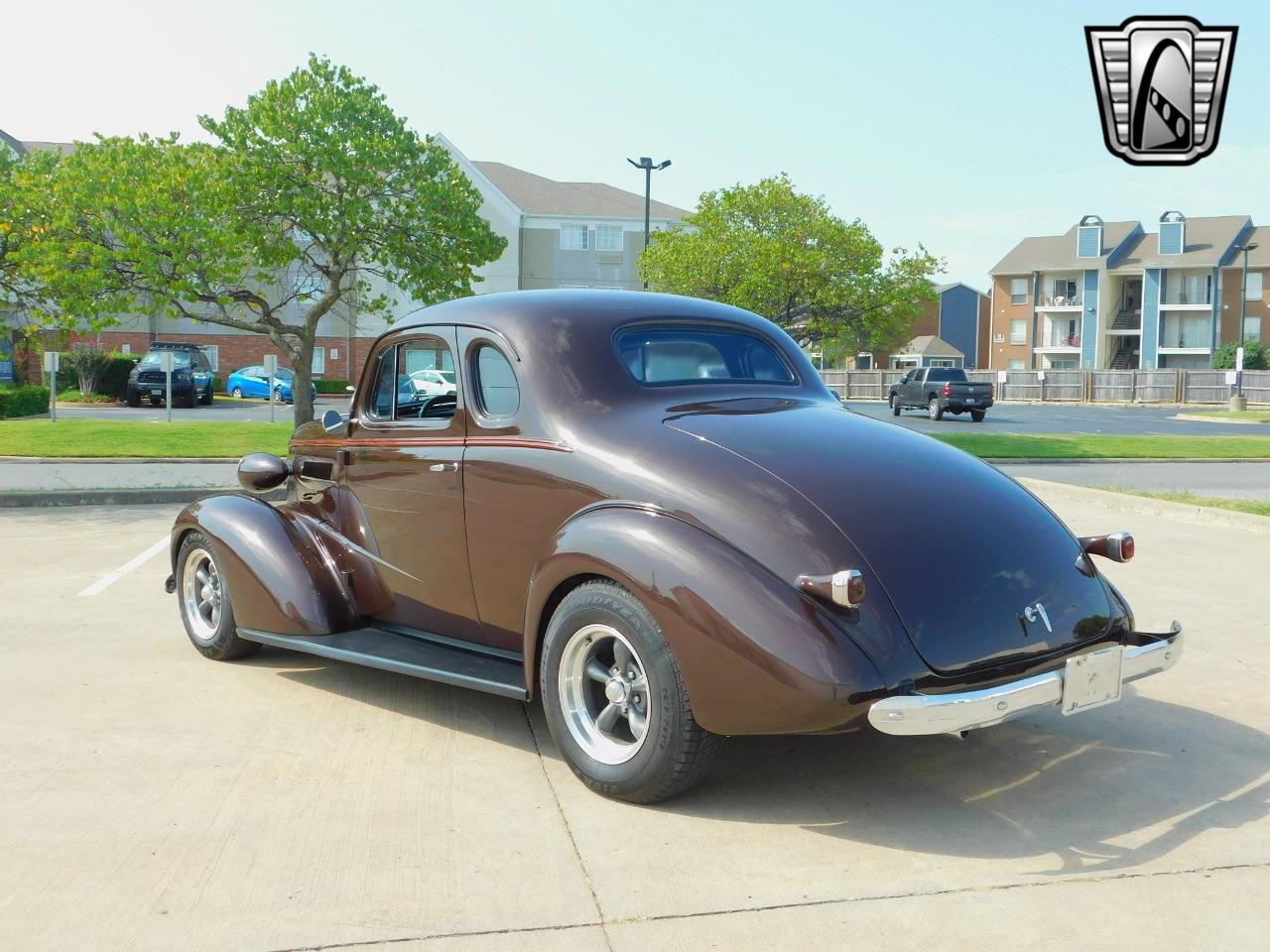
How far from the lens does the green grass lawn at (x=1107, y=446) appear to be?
68.4 ft

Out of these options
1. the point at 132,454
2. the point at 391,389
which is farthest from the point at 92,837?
the point at 132,454

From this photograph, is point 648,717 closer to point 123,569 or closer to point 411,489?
point 411,489

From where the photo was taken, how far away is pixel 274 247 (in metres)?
20.5

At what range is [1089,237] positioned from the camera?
70938 millimetres

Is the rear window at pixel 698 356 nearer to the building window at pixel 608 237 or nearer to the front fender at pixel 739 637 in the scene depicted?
the front fender at pixel 739 637

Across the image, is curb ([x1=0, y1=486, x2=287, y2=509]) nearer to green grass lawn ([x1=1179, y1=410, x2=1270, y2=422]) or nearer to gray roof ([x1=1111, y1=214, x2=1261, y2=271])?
green grass lawn ([x1=1179, y1=410, x2=1270, y2=422])

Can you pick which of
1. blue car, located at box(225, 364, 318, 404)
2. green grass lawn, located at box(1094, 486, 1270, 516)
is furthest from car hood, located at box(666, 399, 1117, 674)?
blue car, located at box(225, 364, 318, 404)

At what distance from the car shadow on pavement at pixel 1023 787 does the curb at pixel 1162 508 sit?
657cm

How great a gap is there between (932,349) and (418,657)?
81.2m

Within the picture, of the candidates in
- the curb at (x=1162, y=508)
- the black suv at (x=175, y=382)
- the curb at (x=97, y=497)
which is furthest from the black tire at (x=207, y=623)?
the black suv at (x=175, y=382)

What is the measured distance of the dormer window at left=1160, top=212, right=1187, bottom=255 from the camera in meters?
67.4

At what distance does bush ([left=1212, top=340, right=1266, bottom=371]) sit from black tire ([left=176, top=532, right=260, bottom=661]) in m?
63.8

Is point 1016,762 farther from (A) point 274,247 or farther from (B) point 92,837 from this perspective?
(A) point 274,247

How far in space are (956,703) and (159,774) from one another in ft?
9.49
